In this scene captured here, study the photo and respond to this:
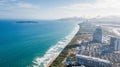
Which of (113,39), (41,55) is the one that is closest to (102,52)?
(113,39)

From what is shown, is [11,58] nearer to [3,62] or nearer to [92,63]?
[3,62]

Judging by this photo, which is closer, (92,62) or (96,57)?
(92,62)

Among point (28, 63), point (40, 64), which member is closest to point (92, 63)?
point (40, 64)

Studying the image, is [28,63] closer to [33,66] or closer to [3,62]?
[33,66]

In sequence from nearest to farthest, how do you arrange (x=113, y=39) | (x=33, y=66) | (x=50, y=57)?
(x=33, y=66), (x=50, y=57), (x=113, y=39)

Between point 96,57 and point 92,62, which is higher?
point 92,62

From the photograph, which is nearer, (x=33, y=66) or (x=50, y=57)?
(x=33, y=66)

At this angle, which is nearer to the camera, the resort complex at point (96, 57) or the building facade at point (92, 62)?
the building facade at point (92, 62)

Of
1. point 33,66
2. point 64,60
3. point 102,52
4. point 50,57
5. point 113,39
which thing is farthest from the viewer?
point 113,39

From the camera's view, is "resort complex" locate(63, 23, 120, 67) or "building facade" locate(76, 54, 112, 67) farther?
"resort complex" locate(63, 23, 120, 67)
